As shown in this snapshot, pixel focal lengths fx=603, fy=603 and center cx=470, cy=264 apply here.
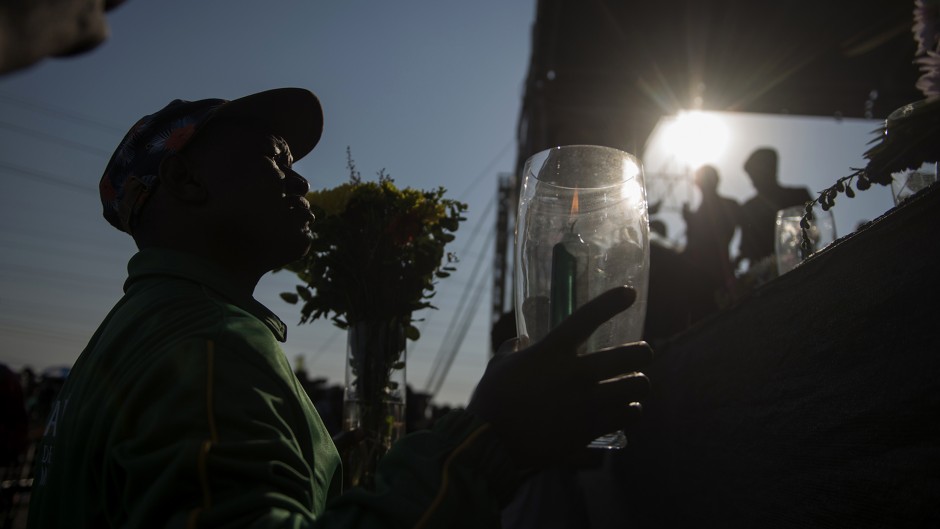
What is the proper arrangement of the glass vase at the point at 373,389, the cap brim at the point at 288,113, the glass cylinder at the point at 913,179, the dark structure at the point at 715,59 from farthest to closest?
the dark structure at the point at 715,59
the glass vase at the point at 373,389
the cap brim at the point at 288,113
the glass cylinder at the point at 913,179

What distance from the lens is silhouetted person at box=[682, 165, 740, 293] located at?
3.63 meters

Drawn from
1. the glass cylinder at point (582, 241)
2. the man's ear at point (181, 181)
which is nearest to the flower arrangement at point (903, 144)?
the glass cylinder at point (582, 241)

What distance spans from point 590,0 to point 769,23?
1.95m

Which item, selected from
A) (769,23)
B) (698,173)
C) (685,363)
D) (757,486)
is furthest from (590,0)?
(757,486)

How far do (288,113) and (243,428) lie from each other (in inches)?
38.7

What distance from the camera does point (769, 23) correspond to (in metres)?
6.52

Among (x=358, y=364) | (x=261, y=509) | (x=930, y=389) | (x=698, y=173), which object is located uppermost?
(x=698, y=173)

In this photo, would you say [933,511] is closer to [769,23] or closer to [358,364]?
[358,364]

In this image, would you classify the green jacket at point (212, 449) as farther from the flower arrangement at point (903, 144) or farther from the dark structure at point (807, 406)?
the flower arrangement at point (903, 144)

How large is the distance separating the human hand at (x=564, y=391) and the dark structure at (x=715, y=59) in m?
5.60

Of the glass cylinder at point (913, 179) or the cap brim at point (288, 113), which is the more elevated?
the cap brim at point (288, 113)

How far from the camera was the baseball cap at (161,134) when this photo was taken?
4.55ft

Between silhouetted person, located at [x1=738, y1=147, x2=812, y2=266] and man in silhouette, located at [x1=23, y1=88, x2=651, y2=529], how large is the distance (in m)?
3.43

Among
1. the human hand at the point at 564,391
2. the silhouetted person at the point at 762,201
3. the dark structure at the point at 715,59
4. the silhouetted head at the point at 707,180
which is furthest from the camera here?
the dark structure at the point at 715,59
